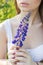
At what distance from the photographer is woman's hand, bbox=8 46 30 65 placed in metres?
0.73

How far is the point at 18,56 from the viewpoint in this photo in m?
0.74

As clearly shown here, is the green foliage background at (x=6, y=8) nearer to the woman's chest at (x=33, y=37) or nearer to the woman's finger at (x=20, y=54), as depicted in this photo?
the woman's chest at (x=33, y=37)

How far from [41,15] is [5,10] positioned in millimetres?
346

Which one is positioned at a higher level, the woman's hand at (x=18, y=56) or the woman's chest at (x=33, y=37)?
the woman's chest at (x=33, y=37)

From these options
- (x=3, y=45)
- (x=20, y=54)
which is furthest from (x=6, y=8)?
(x=20, y=54)

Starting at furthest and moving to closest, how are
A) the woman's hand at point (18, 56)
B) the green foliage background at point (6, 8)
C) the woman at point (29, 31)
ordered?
the green foliage background at point (6, 8)
the woman at point (29, 31)
the woman's hand at point (18, 56)

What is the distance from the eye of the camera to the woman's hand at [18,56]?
73 centimetres

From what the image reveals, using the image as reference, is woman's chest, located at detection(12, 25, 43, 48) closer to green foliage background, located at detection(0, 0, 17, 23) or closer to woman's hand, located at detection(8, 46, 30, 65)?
woman's hand, located at detection(8, 46, 30, 65)

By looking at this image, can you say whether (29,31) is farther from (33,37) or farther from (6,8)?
(6,8)

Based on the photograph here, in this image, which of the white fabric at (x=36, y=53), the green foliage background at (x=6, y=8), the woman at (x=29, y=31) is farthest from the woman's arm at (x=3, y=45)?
the green foliage background at (x=6, y=8)

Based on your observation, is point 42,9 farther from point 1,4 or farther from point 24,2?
point 1,4

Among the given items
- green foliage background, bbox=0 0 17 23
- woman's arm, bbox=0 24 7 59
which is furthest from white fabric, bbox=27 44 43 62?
green foliage background, bbox=0 0 17 23

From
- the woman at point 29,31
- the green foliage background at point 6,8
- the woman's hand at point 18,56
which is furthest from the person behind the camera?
the green foliage background at point 6,8

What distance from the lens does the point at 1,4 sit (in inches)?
49.0
